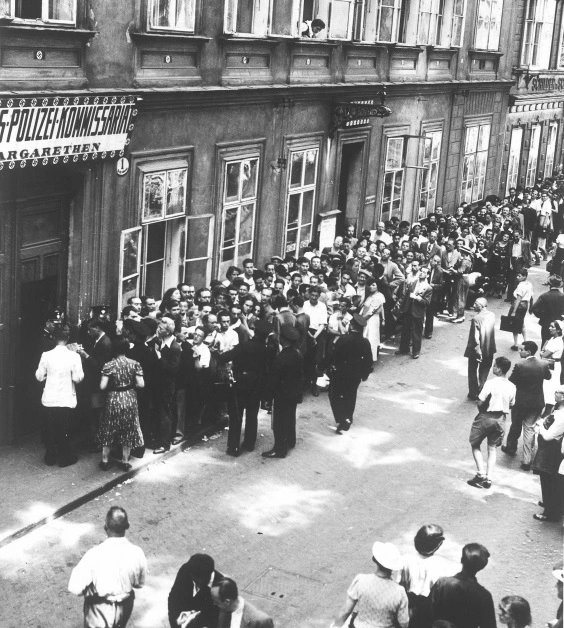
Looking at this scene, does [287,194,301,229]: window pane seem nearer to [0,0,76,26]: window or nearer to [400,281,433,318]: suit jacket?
[400,281,433,318]: suit jacket

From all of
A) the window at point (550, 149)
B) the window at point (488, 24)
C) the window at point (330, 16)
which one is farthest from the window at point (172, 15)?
the window at point (550, 149)

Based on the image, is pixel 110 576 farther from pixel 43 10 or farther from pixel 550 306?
pixel 550 306

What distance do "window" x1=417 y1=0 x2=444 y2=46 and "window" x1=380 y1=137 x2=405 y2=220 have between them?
227 cm

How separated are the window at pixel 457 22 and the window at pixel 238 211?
372 inches

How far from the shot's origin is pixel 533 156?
32.5 metres

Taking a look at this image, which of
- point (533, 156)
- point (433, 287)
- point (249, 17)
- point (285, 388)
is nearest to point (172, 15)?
point (249, 17)

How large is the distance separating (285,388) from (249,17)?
6.64 metres

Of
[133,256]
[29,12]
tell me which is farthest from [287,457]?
[29,12]

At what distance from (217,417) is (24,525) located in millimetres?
3527

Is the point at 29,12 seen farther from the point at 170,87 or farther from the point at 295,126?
the point at 295,126

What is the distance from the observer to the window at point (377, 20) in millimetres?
18828

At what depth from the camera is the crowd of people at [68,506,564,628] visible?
6.43 meters

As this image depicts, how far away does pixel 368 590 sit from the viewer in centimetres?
664

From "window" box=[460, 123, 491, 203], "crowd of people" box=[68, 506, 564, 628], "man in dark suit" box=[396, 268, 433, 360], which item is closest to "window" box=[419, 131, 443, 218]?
"window" box=[460, 123, 491, 203]
